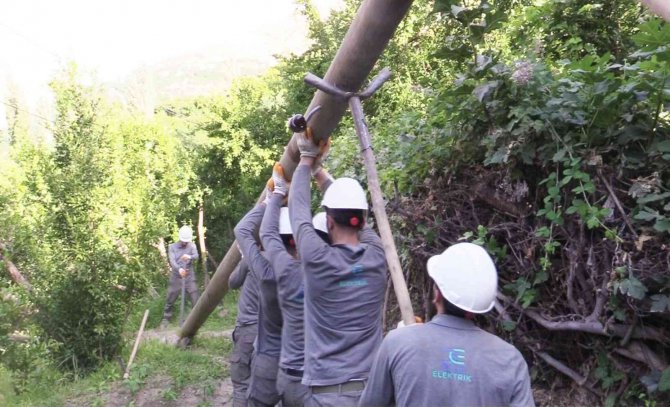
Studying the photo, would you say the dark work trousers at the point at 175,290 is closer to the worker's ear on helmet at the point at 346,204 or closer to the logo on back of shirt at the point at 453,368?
the worker's ear on helmet at the point at 346,204

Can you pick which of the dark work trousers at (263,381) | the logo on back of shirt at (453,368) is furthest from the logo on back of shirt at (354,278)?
the dark work trousers at (263,381)

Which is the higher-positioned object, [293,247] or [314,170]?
[314,170]

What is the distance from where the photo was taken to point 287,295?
3396mm

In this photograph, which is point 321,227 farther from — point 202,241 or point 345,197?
point 202,241

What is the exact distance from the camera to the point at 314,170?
3641 mm

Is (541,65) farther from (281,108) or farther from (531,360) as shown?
(281,108)

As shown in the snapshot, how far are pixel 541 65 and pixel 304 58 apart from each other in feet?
32.2

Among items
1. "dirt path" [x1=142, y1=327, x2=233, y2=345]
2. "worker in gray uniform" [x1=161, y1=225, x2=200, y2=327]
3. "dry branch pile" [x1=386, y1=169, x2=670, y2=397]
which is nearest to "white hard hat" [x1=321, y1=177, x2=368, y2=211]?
"dry branch pile" [x1=386, y1=169, x2=670, y2=397]

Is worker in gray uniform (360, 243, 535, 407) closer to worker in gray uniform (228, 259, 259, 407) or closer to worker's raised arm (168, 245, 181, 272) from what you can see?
worker in gray uniform (228, 259, 259, 407)

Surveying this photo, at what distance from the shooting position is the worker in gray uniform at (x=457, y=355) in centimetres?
186

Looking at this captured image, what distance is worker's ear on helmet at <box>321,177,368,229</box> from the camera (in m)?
2.84

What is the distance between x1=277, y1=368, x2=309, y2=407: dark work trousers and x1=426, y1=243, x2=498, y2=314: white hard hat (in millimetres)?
1888

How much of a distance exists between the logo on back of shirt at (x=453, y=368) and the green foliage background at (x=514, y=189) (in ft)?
4.31

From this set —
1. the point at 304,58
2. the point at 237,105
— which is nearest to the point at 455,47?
the point at 304,58
